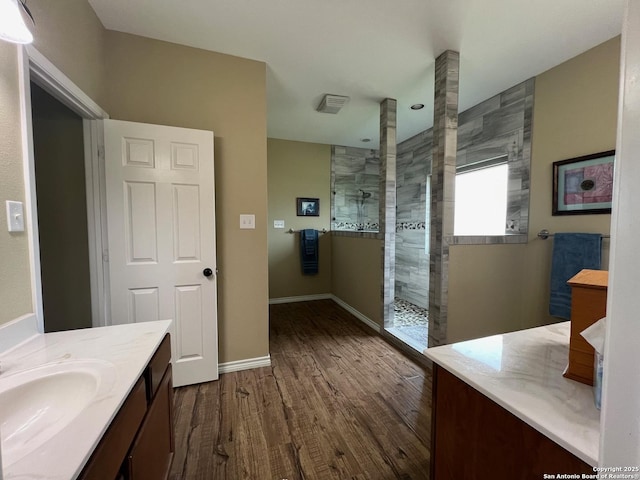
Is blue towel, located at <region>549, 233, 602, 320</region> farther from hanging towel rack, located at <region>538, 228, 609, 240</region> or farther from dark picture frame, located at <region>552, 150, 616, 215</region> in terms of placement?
dark picture frame, located at <region>552, 150, 616, 215</region>

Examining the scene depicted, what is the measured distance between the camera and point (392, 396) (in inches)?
74.4

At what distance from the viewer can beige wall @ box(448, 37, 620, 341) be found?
1985mm

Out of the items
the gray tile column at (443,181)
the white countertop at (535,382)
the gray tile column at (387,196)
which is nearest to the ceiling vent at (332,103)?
the gray tile column at (387,196)

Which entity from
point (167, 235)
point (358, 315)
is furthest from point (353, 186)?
point (167, 235)

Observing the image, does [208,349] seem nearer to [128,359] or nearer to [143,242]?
[143,242]

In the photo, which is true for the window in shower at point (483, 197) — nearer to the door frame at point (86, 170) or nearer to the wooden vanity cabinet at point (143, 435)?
the wooden vanity cabinet at point (143, 435)

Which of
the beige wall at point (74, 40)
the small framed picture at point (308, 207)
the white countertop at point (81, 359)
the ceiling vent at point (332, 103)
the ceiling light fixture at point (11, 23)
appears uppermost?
the ceiling vent at point (332, 103)

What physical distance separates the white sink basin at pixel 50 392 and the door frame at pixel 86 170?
47cm

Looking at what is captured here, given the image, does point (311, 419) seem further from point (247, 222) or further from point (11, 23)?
point (11, 23)

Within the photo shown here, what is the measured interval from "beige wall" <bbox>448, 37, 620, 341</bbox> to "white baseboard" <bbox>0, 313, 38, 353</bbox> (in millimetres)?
2558

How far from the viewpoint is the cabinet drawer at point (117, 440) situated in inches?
22.9

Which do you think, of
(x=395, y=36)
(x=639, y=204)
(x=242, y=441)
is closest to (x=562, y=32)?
(x=395, y=36)

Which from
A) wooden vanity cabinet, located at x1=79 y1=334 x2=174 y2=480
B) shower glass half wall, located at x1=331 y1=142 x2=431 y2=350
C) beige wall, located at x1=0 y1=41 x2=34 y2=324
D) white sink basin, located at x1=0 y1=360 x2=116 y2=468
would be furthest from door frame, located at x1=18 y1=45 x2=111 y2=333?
shower glass half wall, located at x1=331 y1=142 x2=431 y2=350

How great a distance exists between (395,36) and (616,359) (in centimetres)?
226
